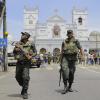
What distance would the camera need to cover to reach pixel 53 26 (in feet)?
429

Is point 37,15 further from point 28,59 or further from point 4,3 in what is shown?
point 28,59

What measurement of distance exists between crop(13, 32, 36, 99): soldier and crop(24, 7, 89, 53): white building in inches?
4510

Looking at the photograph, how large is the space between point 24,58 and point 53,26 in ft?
389

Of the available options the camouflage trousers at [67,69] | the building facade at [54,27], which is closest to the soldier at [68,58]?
the camouflage trousers at [67,69]

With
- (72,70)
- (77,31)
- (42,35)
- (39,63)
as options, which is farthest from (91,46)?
(72,70)

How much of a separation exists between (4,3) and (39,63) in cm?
1193

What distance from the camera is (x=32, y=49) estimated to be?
42.1ft

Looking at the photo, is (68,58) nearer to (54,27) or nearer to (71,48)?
(71,48)

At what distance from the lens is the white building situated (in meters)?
129

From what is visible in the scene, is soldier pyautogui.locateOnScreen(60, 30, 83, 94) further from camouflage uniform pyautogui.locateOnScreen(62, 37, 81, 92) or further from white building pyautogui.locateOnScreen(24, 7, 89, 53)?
white building pyautogui.locateOnScreen(24, 7, 89, 53)

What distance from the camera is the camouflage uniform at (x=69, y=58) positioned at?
45.8ft

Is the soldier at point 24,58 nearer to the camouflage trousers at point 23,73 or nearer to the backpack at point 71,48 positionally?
the camouflage trousers at point 23,73

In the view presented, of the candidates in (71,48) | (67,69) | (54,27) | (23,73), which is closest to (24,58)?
(23,73)

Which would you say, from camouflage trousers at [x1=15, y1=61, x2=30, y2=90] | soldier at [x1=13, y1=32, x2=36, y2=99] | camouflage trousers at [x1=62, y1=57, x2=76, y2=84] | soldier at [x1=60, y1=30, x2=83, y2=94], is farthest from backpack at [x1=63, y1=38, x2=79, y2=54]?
camouflage trousers at [x1=15, y1=61, x2=30, y2=90]
